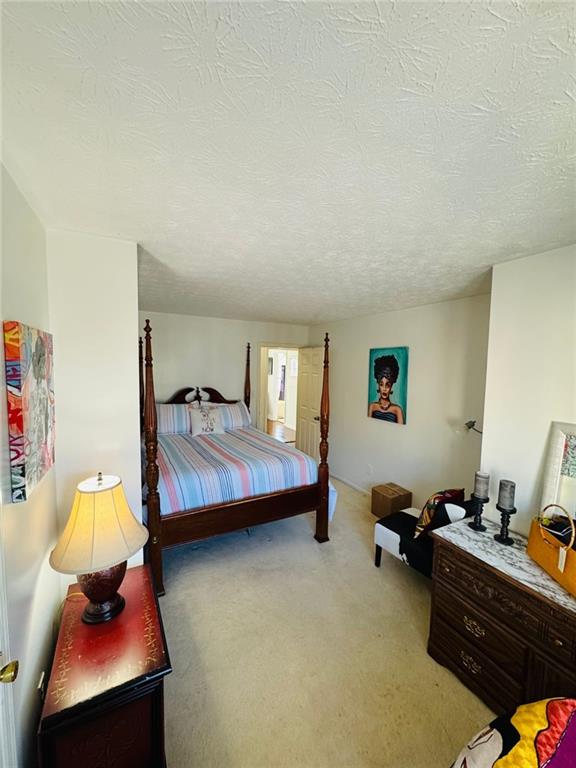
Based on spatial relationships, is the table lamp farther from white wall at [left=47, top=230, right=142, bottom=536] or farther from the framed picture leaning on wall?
the framed picture leaning on wall

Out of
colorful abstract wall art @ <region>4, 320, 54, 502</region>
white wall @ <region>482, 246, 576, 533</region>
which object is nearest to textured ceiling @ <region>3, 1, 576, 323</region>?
white wall @ <region>482, 246, 576, 533</region>

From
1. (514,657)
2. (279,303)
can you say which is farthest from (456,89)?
(279,303)

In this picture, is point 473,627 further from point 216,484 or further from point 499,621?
point 216,484

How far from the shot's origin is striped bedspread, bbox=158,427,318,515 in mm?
2449

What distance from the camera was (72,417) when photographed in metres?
1.71

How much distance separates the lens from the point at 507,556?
63.2 inches

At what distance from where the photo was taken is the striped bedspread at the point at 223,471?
8.04 feet

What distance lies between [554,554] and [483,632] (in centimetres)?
53

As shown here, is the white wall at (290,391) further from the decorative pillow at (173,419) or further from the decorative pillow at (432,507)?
the decorative pillow at (432,507)

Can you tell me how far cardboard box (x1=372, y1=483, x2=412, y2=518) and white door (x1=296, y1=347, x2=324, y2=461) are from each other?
4.50 feet

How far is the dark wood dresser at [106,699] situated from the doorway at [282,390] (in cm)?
625

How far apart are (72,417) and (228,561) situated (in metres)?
1.81

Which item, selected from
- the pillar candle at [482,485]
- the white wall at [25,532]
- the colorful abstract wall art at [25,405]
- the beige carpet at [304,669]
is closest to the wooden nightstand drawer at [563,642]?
the beige carpet at [304,669]

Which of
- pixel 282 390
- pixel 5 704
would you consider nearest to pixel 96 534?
pixel 5 704
